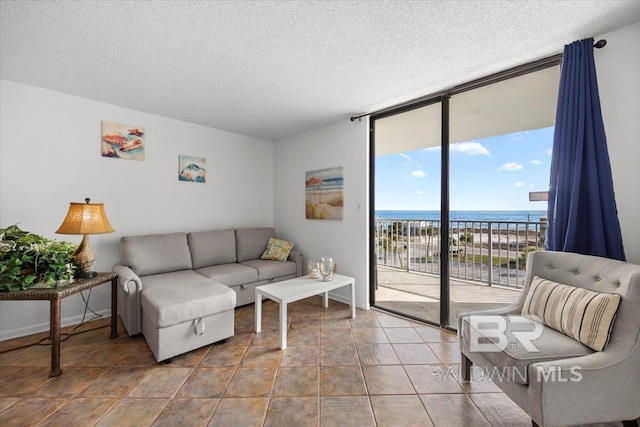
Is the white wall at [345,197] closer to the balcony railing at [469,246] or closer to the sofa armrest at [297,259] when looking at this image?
the sofa armrest at [297,259]

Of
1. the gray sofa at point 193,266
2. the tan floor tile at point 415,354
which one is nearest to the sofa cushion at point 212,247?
the gray sofa at point 193,266

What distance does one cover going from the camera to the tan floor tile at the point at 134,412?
1.46 metres

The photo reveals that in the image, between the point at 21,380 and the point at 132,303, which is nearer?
the point at 21,380

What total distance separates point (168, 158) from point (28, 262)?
1813 millimetres

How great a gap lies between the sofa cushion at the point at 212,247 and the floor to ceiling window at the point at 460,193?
1.98 m

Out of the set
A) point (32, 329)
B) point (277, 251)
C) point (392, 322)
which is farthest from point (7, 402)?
point (392, 322)

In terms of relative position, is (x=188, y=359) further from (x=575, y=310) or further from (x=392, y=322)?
(x=575, y=310)

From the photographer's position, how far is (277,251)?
3.82 metres

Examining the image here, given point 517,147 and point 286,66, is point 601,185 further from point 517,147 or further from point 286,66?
point 517,147

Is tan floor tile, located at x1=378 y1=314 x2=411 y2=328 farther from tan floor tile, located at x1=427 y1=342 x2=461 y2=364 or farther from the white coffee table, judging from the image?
tan floor tile, located at x1=427 y1=342 x2=461 y2=364

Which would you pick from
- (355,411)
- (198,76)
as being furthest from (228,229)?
(355,411)

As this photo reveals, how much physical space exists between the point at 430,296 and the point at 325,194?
2.09 metres

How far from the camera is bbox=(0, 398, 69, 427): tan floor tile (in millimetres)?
1459

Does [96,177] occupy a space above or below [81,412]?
above
